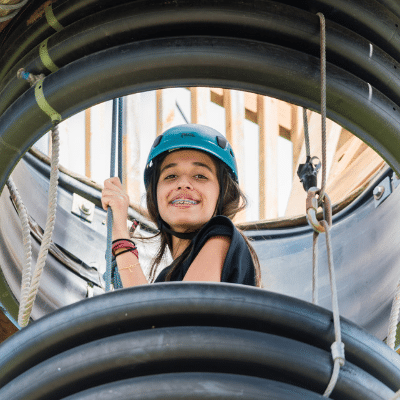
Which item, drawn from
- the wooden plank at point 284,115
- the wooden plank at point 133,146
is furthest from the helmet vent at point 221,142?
the wooden plank at point 284,115

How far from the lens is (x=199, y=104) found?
5.29 metres

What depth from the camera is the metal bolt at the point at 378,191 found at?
3.40 meters

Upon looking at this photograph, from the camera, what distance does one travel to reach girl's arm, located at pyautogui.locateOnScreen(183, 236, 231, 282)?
6.24ft

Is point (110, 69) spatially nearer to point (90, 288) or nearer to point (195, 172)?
point (195, 172)

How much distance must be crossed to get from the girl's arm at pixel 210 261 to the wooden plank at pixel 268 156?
337cm

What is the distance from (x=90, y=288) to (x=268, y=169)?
2.39m

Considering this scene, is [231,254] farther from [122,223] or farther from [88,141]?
[88,141]

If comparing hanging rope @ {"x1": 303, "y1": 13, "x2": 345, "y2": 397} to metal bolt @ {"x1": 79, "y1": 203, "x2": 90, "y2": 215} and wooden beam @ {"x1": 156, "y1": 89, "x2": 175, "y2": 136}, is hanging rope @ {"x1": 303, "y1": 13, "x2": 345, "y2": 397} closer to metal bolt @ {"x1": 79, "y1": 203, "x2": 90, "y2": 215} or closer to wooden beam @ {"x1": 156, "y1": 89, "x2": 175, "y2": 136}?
metal bolt @ {"x1": 79, "y1": 203, "x2": 90, "y2": 215}

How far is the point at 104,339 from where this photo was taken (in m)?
1.36

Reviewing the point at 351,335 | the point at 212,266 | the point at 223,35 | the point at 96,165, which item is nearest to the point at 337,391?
the point at 351,335

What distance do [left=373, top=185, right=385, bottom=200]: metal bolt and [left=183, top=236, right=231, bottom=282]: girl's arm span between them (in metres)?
1.62

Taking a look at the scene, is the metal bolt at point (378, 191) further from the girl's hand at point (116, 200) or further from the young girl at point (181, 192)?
the girl's hand at point (116, 200)

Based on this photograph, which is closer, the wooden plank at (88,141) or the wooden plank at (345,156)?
the wooden plank at (345,156)

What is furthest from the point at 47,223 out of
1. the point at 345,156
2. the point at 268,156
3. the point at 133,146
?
the point at 268,156
